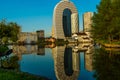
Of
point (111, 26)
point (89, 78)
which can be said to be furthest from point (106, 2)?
point (89, 78)

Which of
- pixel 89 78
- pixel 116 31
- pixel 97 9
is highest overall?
pixel 97 9

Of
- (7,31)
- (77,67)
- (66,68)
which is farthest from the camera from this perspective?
(7,31)

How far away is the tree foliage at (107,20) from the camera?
92000mm

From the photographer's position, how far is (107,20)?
96.2 metres

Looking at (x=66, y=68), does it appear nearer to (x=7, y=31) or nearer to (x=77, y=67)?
(x=77, y=67)

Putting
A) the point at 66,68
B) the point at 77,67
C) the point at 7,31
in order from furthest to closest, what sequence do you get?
the point at 7,31
the point at 77,67
the point at 66,68

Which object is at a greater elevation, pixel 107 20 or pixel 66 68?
pixel 107 20

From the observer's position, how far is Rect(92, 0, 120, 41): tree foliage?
302 feet

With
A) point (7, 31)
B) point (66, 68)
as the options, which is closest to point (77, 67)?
point (66, 68)

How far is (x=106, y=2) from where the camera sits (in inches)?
3922

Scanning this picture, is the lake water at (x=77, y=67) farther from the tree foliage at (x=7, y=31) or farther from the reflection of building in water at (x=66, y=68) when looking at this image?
the tree foliage at (x=7, y=31)

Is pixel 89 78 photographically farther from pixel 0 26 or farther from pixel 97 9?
pixel 97 9

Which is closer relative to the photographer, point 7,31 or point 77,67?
point 77,67

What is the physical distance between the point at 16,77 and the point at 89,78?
353 inches
